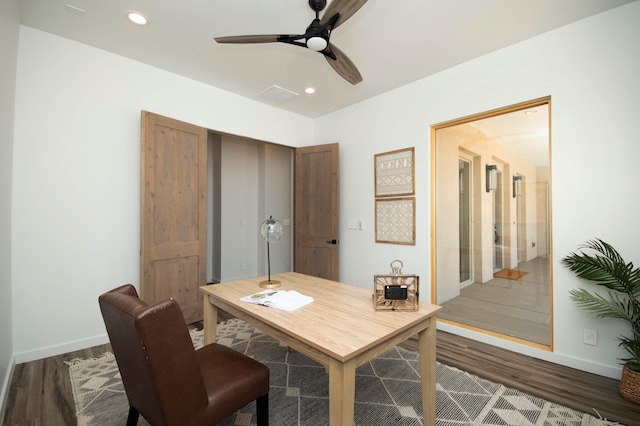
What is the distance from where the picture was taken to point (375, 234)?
381 cm

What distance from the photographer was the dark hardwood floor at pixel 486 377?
69.4 inches

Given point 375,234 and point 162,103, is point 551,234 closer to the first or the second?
point 375,234

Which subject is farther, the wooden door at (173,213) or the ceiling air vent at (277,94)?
the ceiling air vent at (277,94)

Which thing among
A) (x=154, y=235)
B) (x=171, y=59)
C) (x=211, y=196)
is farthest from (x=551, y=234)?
(x=211, y=196)

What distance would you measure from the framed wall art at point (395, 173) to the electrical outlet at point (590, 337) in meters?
1.93

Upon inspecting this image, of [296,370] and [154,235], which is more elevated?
[154,235]

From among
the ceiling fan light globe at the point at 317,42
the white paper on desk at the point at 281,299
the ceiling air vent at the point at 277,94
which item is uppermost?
the ceiling air vent at the point at 277,94

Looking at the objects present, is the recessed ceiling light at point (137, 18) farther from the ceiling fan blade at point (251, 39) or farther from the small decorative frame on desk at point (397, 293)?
the small decorative frame on desk at point (397, 293)

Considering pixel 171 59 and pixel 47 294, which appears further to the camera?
pixel 171 59

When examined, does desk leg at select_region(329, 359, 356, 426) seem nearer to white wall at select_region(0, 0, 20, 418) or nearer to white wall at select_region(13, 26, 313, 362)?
white wall at select_region(0, 0, 20, 418)

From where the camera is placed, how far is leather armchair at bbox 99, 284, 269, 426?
1030 mm

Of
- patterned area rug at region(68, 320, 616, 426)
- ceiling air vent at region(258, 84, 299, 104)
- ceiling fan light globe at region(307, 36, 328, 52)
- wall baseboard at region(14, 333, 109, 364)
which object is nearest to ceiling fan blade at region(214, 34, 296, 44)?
ceiling fan light globe at region(307, 36, 328, 52)

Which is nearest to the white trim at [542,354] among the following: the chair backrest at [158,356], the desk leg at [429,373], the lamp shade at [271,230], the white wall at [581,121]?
the white wall at [581,121]

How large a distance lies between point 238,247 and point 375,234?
2.72 metres
